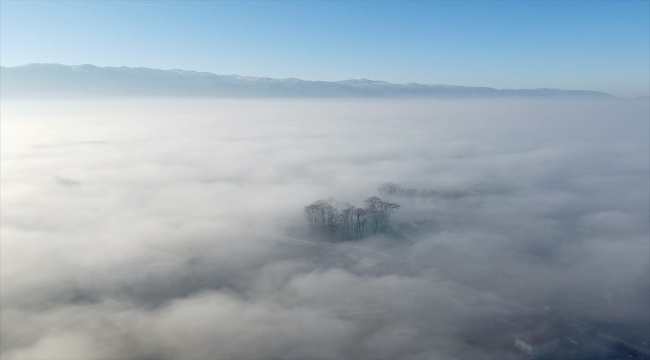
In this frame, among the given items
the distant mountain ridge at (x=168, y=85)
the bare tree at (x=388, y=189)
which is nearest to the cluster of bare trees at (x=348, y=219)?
the bare tree at (x=388, y=189)

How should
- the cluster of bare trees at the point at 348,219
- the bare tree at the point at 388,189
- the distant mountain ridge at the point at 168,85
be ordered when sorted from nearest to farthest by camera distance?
the cluster of bare trees at the point at 348,219 < the bare tree at the point at 388,189 < the distant mountain ridge at the point at 168,85

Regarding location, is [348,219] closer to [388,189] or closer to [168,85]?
[388,189]

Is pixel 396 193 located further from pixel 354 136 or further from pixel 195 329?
pixel 354 136

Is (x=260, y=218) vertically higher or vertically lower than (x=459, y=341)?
higher

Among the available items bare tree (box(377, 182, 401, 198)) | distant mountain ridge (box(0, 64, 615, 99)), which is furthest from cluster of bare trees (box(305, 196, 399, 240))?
distant mountain ridge (box(0, 64, 615, 99))

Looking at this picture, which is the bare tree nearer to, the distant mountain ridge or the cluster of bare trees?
the cluster of bare trees

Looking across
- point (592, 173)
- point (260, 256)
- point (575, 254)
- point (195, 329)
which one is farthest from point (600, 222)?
point (195, 329)

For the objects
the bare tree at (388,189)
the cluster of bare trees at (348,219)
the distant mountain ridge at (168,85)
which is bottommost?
the cluster of bare trees at (348,219)

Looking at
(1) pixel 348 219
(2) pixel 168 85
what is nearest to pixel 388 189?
(1) pixel 348 219

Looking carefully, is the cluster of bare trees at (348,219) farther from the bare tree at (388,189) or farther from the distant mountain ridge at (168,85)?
the distant mountain ridge at (168,85)
